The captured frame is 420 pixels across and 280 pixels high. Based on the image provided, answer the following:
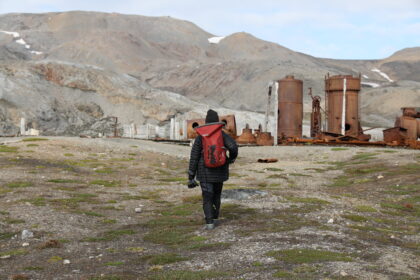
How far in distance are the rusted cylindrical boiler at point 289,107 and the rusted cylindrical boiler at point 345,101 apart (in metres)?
2.65

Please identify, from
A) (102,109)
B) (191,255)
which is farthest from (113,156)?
(102,109)

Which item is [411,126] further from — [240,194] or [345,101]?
[240,194]

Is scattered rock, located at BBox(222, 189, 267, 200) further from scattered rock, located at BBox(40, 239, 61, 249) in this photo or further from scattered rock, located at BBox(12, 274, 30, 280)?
scattered rock, located at BBox(12, 274, 30, 280)

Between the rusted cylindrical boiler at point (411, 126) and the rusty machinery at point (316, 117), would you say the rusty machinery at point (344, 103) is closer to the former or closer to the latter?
the rusty machinery at point (316, 117)

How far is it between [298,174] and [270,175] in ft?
4.05

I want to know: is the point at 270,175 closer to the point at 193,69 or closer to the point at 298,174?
the point at 298,174

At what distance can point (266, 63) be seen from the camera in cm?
12562

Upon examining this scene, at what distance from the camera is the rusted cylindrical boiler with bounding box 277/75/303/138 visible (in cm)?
4181

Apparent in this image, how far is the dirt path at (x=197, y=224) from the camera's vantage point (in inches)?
325

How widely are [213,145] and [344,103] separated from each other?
32482mm

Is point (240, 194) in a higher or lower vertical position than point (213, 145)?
lower

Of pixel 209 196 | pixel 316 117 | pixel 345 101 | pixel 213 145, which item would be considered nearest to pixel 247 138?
pixel 316 117

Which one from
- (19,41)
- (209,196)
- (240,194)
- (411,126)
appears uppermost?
(19,41)

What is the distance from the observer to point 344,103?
41562mm
